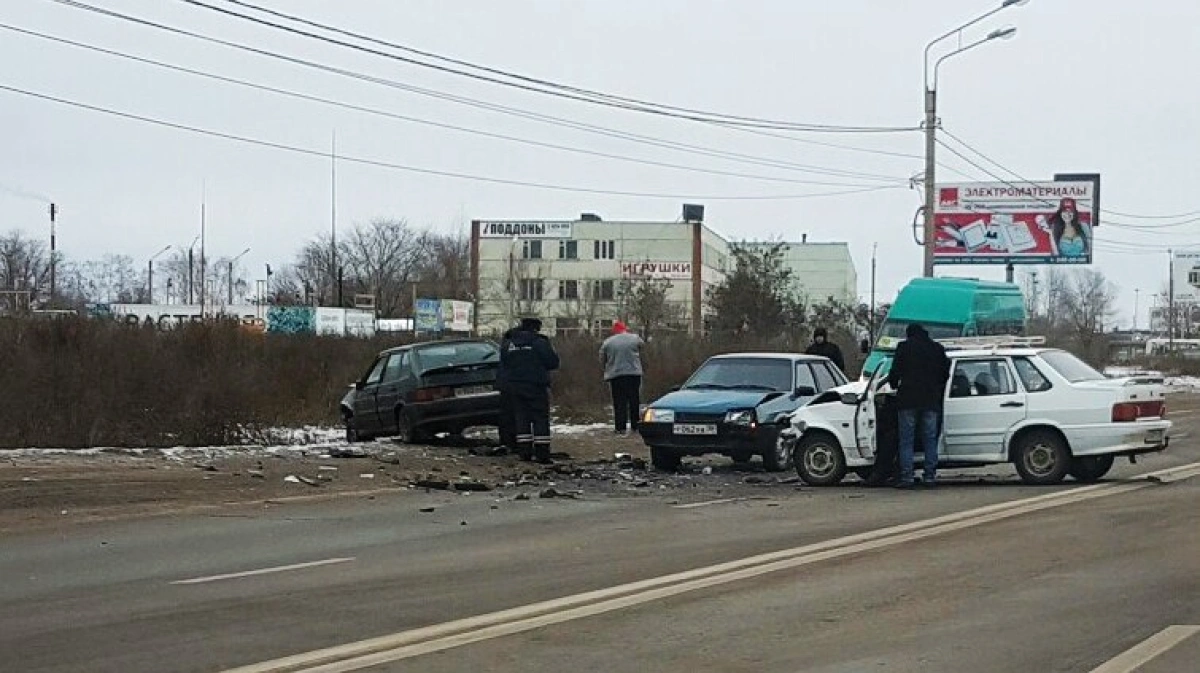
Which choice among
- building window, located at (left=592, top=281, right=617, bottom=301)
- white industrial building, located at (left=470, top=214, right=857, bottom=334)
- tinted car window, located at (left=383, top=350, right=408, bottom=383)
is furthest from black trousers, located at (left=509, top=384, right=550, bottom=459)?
building window, located at (left=592, top=281, right=617, bottom=301)

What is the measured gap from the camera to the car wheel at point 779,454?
19.4 meters

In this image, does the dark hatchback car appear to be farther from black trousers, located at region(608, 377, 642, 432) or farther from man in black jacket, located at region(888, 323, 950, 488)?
man in black jacket, located at region(888, 323, 950, 488)

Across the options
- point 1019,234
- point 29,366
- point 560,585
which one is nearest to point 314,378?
point 29,366

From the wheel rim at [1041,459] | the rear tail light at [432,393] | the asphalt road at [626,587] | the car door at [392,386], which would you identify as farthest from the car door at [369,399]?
the wheel rim at [1041,459]

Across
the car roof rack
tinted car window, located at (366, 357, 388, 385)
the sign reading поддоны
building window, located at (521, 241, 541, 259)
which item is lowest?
tinted car window, located at (366, 357, 388, 385)

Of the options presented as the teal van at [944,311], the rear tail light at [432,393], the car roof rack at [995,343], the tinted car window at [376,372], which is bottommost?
the rear tail light at [432,393]

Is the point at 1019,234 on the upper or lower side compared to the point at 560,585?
upper

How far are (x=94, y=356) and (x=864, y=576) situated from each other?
13.4 metres

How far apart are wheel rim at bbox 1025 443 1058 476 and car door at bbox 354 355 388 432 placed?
991 centimetres

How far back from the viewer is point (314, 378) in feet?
92.3

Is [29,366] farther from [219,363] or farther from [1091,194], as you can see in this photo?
[1091,194]

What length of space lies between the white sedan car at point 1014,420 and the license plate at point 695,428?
1308 millimetres

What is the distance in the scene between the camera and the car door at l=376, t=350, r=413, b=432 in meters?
22.4

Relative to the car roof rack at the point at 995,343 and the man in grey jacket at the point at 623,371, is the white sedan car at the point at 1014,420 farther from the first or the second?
the man in grey jacket at the point at 623,371
